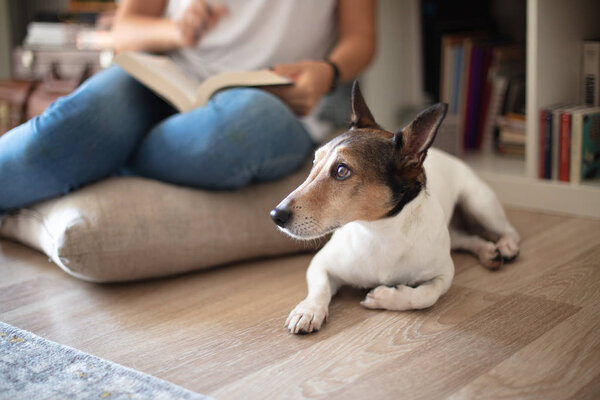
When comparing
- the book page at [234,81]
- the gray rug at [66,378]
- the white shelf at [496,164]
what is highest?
the book page at [234,81]

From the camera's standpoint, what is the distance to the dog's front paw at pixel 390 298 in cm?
135

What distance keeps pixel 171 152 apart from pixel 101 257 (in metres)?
0.34

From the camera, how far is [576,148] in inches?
80.3

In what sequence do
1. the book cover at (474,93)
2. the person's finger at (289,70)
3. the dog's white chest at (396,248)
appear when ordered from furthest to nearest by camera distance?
the book cover at (474,93) < the person's finger at (289,70) < the dog's white chest at (396,248)

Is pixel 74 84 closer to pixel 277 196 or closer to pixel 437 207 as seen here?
pixel 277 196

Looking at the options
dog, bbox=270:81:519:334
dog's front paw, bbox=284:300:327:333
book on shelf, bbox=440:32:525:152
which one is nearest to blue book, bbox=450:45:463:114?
book on shelf, bbox=440:32:525:152

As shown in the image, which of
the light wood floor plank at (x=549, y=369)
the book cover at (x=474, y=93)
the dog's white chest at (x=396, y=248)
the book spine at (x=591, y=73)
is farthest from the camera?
the book cover at (x=474, y=93)

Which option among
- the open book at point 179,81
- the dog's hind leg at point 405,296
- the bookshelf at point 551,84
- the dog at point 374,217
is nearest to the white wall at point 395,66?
the bookshelf at point 551,84

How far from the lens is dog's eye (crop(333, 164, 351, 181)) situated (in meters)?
1.25

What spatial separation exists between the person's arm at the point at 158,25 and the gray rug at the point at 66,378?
1078 millimetres

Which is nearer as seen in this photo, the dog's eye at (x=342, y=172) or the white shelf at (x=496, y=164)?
the dog's eye at (x=342, y=172)

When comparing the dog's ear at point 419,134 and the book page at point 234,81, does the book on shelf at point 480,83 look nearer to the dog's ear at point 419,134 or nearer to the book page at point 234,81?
the book page at point 234,81

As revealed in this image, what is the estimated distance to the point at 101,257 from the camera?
1540 mm

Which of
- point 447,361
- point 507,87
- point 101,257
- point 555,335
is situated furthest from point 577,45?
point 101,257
